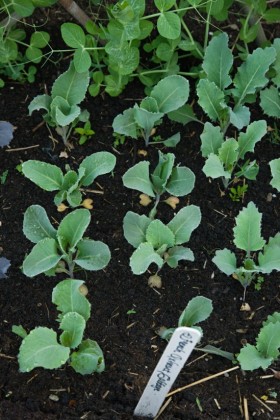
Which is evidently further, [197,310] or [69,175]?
[69,175]

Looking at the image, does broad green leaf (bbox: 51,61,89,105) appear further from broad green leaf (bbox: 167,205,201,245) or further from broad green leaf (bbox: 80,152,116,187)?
broad green leaf (bbox: 167,205,201,245)

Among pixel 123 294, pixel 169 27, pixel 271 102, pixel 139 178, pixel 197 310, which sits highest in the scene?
pixel 169 27

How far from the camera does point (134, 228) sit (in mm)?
1866

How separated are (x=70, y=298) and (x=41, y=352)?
6.0 inches

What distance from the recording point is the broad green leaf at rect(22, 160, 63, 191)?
188 centimetres

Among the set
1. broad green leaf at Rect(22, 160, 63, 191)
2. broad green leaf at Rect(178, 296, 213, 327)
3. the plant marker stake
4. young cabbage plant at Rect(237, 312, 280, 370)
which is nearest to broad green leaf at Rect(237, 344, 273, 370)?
young cabbage plant at Rect(237, 312, 280, 370)

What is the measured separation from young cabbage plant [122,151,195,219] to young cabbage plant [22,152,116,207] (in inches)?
2.7

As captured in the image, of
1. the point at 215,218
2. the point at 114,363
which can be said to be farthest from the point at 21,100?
the point at 114,363

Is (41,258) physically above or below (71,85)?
below

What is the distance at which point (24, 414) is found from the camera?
1624mm

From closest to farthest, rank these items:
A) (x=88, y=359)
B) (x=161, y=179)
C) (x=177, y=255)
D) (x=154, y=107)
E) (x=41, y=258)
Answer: (x=88, y=359)
(x=41, y=258)
(x=177, y=255)
(x=161, y=179)
(x=154, y=107)

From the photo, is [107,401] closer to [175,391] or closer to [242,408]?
[175,391]

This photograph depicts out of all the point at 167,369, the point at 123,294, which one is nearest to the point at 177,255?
the point at 123,294

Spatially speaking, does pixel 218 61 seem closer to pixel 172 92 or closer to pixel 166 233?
pixel 172 92
